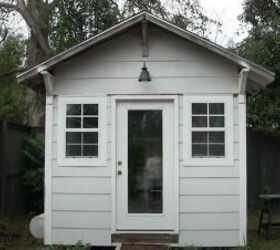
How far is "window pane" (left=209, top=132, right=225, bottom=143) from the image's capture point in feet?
29.9

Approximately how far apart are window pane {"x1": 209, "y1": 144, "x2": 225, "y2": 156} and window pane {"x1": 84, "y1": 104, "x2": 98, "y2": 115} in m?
1.82

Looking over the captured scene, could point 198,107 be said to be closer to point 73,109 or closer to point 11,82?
point 73,109

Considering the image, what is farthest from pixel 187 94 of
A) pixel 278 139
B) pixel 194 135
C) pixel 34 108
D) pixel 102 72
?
pixel 34 108

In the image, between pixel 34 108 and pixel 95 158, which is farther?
pixel 34 108

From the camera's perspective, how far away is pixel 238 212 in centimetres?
903

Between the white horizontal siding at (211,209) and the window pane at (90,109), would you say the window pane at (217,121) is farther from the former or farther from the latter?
the window pane at (90,109)

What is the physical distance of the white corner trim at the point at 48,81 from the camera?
9016 mm

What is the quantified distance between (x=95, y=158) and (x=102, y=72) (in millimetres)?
1311

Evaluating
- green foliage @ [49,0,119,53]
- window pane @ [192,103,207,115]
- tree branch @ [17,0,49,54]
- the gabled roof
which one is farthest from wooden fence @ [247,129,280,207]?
tree branch @ [17,0,49,54]

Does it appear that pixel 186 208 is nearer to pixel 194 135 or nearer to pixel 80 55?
pixel 194 135

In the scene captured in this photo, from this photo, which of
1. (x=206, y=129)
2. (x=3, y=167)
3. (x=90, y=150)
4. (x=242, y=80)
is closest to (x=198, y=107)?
(x=206, y=129)

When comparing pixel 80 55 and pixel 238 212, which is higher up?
pixel 80 55

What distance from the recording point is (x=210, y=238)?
357 inches

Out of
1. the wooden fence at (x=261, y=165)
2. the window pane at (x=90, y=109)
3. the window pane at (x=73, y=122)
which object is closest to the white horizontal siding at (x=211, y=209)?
the window pane at (x=90, y=109)
